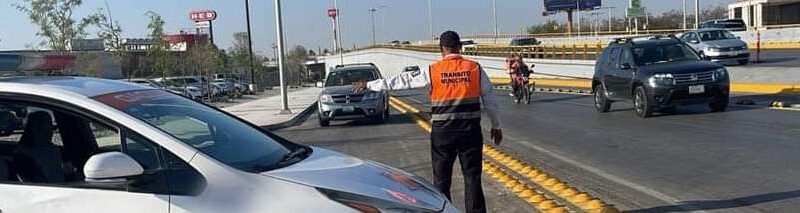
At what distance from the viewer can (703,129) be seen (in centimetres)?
1227

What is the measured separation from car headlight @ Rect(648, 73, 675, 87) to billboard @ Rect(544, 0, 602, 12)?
91128 millimetres

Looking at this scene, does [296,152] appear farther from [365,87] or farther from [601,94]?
[601,94]

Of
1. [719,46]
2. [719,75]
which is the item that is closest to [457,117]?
[719,75]

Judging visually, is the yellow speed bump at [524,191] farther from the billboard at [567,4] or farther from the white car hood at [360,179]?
the billboard at [567,4]

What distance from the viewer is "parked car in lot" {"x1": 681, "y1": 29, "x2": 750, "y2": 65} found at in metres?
29.7

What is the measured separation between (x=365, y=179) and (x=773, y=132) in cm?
908

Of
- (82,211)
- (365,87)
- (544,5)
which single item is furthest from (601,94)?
(544,5)

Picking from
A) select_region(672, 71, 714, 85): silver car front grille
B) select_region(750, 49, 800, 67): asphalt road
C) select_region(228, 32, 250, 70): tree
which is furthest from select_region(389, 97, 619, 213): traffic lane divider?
select_region(228, 32, 250, 70): tree

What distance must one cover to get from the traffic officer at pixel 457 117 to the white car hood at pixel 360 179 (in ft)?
4.53

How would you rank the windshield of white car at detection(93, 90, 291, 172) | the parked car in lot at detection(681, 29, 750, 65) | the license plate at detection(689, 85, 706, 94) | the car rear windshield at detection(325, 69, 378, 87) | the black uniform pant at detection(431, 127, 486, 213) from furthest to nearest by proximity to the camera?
the parked car in lot at detection(681, 29, 750, 65), the car rear windshield at detection(325, 69, 378, 87), the license plate at detection(689, 85, 706, 94), the black uniform pant at detection(431, 127, 486, 213), the windshield of white car at detection(93, 90, 291, 172)

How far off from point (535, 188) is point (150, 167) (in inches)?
195

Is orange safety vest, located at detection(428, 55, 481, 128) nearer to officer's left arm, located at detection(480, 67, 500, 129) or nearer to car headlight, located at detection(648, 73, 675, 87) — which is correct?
officer's left arm, located at detection(480, 67, 500, 129)

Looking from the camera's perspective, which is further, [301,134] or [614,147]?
[301,134]

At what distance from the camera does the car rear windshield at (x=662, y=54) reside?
1548cm
